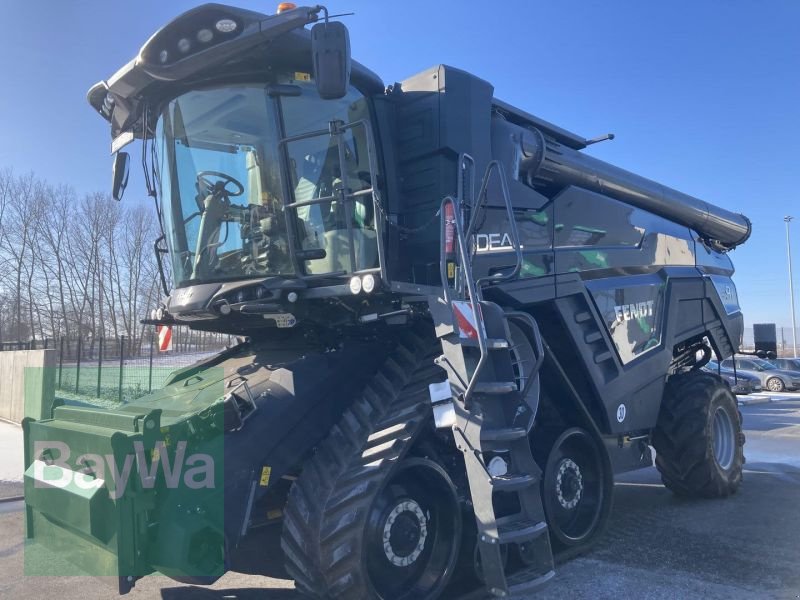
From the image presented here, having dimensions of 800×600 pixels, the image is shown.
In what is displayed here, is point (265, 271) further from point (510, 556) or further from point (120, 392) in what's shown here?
point (120, 392)

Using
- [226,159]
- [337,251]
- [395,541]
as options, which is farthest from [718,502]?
[226,159]

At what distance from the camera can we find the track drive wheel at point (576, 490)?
17.1 feet

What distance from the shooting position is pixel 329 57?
404 centimetres

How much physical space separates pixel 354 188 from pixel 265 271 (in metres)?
0.93

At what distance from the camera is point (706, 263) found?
28.0 ft

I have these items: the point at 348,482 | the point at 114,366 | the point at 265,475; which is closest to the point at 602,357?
the point at 348,482

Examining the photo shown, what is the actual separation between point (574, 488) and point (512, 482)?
1857 millimetres

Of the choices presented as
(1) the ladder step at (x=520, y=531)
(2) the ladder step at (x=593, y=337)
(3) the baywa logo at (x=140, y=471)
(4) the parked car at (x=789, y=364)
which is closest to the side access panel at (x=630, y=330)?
(2) the ladder step at (x=593, y=337)

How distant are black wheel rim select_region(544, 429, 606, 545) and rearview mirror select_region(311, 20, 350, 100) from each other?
320 cm

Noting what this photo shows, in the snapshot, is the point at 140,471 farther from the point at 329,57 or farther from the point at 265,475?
the point at 329,57

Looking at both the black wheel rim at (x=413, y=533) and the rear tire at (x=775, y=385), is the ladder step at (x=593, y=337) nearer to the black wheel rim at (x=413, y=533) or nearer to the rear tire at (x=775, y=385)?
the black wheel rim at (x=413, y=533)

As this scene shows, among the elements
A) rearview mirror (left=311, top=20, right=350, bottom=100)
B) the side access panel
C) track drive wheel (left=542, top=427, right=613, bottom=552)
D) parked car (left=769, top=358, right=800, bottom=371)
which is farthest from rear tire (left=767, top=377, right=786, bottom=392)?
rearview mirror (left=311, top=20, right=350, bottom=100)

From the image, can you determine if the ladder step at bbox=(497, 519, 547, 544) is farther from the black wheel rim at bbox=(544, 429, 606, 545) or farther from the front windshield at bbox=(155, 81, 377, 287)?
the front windshield at bbox=(155, 81, 377, 287)

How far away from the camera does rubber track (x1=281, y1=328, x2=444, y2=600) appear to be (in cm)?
381
